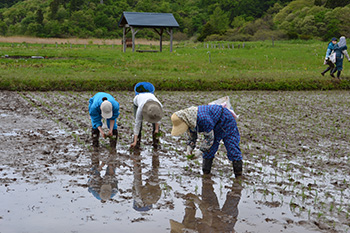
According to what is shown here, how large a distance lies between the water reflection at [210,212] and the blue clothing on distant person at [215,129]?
17.3 inches

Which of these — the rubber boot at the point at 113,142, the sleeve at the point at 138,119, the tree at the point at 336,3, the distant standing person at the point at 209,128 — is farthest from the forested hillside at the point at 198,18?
the distant standing person at the point at 209,128

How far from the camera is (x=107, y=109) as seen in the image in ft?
21.5

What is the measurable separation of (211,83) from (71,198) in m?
11.6

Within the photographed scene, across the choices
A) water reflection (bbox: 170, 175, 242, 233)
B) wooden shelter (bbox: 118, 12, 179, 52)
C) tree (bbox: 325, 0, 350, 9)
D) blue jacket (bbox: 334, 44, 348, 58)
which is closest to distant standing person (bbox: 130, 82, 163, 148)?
water reflection (bbox: 170, 175, 242, 233)

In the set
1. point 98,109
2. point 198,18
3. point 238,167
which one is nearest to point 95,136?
A: point 98,109

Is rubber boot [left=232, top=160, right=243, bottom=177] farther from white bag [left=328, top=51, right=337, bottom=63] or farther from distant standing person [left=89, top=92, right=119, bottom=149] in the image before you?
white bag [left=328, top=51, right=337, bottom=63]

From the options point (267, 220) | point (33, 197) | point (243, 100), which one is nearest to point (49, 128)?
point (33, 197)

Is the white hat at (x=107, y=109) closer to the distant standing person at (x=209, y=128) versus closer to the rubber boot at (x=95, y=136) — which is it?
the rubber boot at (x=95, y=136)

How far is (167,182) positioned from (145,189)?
16.0 inches

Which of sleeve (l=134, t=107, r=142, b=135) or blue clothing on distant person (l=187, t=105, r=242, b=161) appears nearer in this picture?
blue clothing on distant person (l=187, t=105, r=242, b=161)

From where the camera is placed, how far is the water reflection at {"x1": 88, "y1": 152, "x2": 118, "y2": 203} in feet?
16.7

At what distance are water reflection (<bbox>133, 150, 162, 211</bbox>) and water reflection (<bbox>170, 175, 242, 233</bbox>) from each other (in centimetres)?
41

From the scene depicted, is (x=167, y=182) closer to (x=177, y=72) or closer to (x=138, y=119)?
(x=138, y=119)

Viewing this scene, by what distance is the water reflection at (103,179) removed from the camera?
510 centimetres
